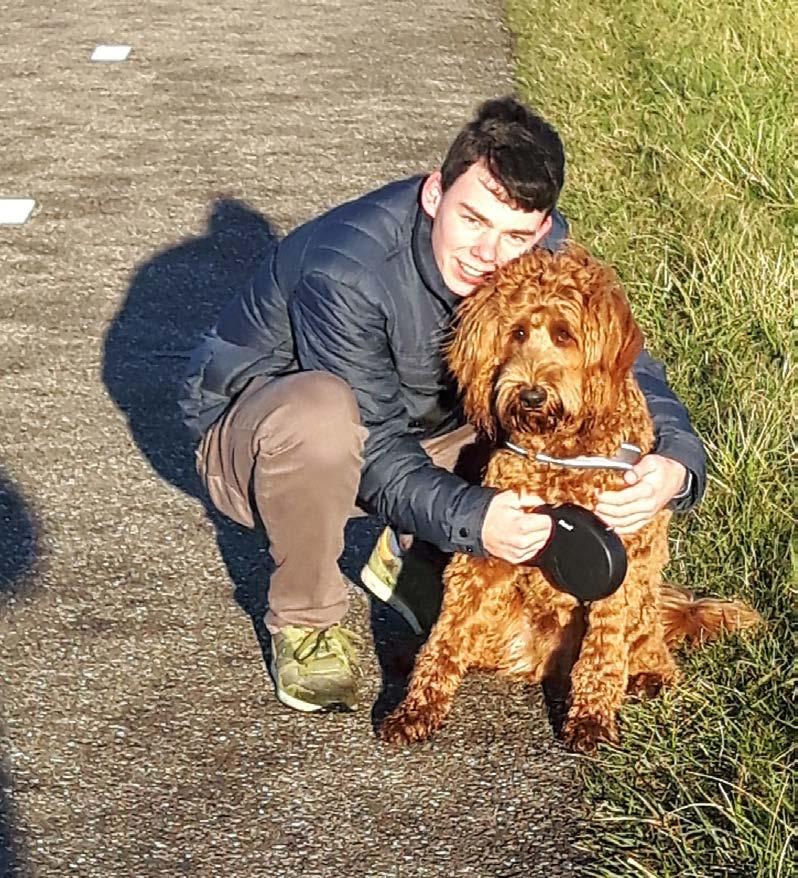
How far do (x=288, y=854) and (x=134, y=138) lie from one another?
6448 millimetres

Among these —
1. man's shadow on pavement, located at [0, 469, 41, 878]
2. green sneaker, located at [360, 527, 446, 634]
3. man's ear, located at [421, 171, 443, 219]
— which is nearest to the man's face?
man's ear, located at [421, 171, 443, 219]

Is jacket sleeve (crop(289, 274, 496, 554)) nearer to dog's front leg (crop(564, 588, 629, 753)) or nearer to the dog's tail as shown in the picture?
dog's front leg (crop(564, 588, 629, 753))

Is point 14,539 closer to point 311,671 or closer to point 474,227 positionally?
point 311,671

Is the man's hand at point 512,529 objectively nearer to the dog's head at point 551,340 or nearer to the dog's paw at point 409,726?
the dog's head at point 551,340

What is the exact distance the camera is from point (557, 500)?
381 cm

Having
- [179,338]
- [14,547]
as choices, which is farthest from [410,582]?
[179,338]

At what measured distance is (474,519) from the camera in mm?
3766

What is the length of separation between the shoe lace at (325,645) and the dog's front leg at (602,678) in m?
0.66

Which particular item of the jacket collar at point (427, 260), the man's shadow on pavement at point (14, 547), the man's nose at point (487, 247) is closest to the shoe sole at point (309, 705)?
the man's shadow on pavement at point (14, 547)

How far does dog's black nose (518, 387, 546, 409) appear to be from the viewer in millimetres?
3680

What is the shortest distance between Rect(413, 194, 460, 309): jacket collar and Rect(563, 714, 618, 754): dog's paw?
1.16m

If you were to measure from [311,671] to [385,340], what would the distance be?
918 millimetres

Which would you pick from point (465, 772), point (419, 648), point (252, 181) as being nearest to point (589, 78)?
point (252, 181)

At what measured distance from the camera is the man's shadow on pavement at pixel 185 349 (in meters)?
4.82
